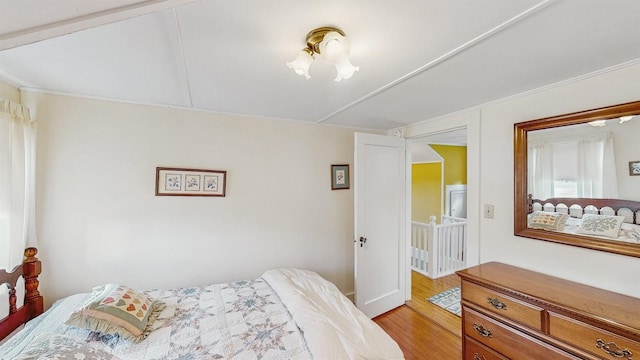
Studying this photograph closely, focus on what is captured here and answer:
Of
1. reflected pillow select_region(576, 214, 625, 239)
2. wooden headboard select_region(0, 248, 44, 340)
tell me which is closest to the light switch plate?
reflected pillow select_region(576, 214, 625, 239)

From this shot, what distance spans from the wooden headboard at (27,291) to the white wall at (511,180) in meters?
3.40

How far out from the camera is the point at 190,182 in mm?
2367

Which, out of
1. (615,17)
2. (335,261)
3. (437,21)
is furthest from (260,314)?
(615,17)

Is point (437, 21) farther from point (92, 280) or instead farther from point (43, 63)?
point (92, 280)

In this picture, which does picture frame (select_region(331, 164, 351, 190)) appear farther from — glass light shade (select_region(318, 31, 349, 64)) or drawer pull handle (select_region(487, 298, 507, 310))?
glass light shade (select_region(318, 31, 349, 64))

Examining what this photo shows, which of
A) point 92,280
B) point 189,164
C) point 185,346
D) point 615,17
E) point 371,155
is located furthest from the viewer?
point 371,155

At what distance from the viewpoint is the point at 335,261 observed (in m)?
3.03

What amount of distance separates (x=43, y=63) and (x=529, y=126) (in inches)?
128

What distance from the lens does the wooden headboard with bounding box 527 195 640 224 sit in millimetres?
1475

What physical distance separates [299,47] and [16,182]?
6.91 ft

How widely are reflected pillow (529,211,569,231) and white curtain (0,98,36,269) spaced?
3.62 metres

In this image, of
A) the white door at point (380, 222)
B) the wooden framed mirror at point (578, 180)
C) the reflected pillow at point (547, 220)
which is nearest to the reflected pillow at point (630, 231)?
the wooden framed mirror at point (578, 180)

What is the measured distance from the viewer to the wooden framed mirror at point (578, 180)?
1.49 m

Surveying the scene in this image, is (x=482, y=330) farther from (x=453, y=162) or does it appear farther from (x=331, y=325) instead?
(x=453, y=162)
